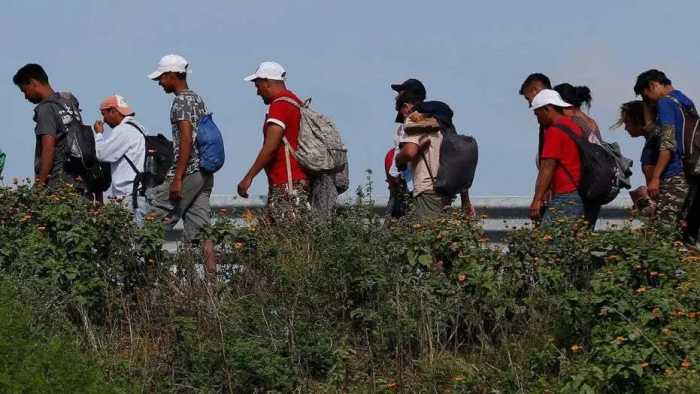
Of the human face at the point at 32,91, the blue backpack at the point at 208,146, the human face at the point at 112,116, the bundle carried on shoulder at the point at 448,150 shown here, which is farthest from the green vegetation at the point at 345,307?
the human face at the point at 112,116

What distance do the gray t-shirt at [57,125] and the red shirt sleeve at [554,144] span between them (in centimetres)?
344

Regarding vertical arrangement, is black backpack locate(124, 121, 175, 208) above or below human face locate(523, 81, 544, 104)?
below

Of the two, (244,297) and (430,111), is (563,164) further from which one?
(244,297)

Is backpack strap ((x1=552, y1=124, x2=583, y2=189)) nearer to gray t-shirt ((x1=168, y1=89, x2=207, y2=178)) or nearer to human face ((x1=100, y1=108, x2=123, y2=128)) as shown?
gray t-shirt ((x1=168, y1=89, x2=207, y2=178))

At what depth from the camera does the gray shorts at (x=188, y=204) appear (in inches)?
427

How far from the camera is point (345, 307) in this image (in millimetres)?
9195

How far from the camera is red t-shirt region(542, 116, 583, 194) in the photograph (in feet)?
33.8

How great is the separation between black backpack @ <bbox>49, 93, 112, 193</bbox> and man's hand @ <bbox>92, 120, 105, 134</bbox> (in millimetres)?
600

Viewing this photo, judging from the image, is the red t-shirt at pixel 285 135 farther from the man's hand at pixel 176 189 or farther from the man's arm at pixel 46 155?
the man's arm at pixel 46 155

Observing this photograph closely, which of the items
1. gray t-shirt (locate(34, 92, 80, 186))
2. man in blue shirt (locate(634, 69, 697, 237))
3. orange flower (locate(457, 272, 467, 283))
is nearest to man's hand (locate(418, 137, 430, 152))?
man in blue shirt (locate(634, 69, 697, 237))

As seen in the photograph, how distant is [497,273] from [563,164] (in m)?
1.51

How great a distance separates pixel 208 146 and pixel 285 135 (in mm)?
552

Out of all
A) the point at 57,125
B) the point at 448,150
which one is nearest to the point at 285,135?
the point at 448,150

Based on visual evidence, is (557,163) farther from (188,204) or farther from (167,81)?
(167,81)
